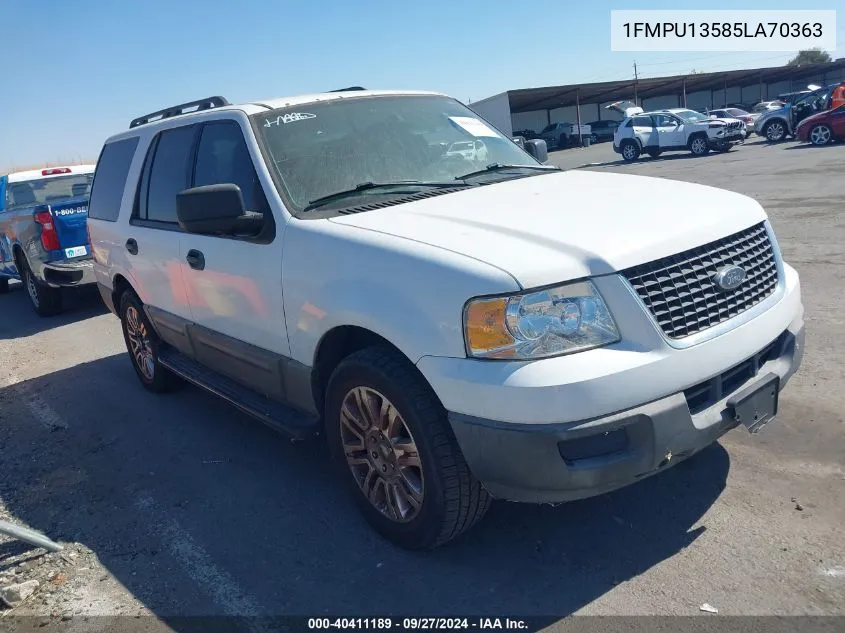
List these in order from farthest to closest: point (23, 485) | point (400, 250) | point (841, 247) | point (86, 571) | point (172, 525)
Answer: point (841, 247) → point (23, 485) → point (172, 525) → point (86, 571) → point (400, 250)

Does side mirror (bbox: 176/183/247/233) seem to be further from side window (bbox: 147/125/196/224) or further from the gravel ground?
the gravel ground

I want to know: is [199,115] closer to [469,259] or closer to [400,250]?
[400,250]

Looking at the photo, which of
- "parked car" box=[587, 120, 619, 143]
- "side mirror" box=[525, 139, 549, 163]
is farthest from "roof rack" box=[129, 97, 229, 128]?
"parked car" box=[587, 120, 619, 143]

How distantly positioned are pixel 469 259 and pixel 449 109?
224 cm

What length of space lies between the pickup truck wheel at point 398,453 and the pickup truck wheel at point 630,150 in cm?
2602

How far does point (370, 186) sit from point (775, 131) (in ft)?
92.1

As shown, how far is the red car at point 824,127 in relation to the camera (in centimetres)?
2216

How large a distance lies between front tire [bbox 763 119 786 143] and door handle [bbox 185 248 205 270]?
28.0 meters

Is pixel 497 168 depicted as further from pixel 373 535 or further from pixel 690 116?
pixel 690 116

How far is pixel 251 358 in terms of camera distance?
12.9 feet

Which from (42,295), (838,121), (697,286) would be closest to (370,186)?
(697,286)

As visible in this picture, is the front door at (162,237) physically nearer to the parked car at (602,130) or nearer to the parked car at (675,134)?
the parked car at (675,134)

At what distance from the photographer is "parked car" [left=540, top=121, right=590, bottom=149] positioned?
4666cm

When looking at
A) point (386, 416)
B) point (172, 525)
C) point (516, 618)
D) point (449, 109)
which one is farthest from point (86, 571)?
point (449, 109)
